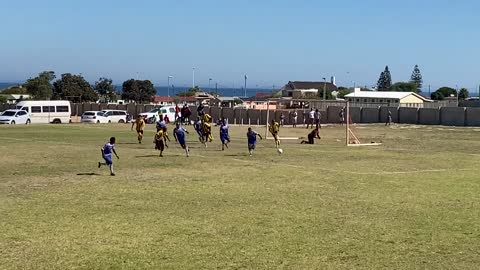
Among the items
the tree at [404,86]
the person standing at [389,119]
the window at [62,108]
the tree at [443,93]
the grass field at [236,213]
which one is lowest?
the grass field at [236,213]

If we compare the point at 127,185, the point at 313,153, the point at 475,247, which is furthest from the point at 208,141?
the point at 475,247

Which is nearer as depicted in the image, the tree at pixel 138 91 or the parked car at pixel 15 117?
the parked car at pixel 15 117

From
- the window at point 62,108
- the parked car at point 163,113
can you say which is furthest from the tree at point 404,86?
the window at point 62,108

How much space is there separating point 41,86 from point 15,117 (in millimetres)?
46848

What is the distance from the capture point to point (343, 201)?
16891 millimetres

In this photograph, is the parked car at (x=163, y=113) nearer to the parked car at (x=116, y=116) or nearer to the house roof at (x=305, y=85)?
the parked car at (x=116, y=116)

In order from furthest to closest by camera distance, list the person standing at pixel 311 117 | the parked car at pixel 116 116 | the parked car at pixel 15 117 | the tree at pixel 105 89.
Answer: the tree at pixel 105 89
the parked car at pixel 116 116
the parked car at pixel 15 117
the person standing at pixel 311 117

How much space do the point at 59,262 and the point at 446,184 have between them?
44.3 feet

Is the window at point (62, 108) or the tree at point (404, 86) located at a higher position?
the tree at point (404, 86)

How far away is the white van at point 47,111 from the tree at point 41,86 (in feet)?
134

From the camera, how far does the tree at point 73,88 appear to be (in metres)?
98.7

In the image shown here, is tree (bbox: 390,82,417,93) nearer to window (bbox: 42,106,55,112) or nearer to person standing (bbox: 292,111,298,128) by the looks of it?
person standing (bbox: 292,111,298,128)

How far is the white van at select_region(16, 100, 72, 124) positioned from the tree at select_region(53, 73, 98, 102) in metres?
35.0

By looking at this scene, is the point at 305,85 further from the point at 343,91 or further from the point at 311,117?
the point at 311,117
